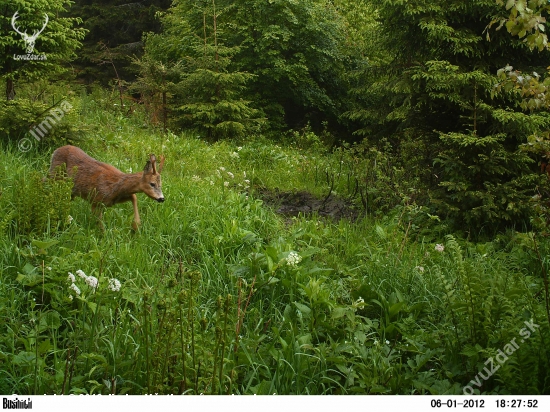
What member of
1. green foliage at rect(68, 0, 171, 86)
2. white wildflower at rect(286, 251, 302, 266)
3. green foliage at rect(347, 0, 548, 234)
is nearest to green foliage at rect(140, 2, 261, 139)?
green foliage at rect(347, 0, 548, 234)

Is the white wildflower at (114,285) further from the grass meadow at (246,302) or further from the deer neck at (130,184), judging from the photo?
the deer neck at (130,184)

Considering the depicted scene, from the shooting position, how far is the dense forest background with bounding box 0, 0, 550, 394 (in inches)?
133

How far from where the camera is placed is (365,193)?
7766mm

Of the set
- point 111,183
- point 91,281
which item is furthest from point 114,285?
point 111,183

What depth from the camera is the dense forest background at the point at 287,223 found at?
337 cm

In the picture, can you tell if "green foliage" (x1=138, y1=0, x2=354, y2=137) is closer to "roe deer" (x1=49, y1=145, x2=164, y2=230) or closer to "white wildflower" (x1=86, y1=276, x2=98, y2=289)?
"roe deer" (x1=49, y1=145, x2=164, y2=230)

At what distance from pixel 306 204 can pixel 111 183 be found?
2.95 meters

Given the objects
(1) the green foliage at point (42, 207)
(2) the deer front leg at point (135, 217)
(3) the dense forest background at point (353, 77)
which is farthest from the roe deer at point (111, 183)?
(3) the dense forest background at point (353, 77)

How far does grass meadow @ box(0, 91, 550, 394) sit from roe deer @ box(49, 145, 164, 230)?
0.51 feet

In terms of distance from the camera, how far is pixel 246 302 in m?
4.10

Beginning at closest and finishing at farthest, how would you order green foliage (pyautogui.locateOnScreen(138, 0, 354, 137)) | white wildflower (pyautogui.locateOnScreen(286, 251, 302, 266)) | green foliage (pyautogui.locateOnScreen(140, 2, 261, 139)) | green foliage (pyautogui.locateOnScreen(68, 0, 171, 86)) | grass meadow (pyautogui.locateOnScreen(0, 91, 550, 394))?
grass meadow (pyautogui.locateOnScreen(0, 91, 550, 394)), white wildflower (pyautogui.locateOnScreen(286, 251, 302, 266)), green foliage (pyautogui.locateOnScreen(140, 2, 261, 139)), green foliage (pyautogui.locateOnScreen(138, 0, 354, 137)), green foliage (pyautogui.locateOnScreen(68, 0, 171, 86))

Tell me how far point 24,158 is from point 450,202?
545 centimetres

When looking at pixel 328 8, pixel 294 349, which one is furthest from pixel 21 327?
pixel 328 8

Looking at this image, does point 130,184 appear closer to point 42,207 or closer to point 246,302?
point 42,207
